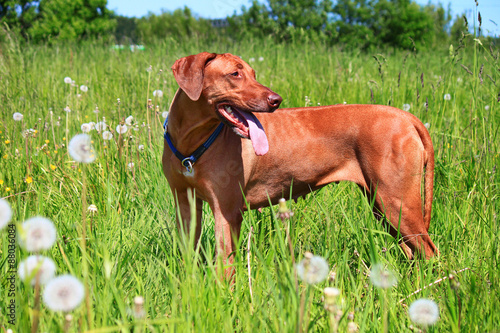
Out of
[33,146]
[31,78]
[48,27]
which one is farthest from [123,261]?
[48,27]

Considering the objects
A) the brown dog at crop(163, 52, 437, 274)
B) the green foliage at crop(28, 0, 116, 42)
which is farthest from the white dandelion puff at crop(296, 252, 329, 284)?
the green foliage at crop(28, 0, 116, 42)

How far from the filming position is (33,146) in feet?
11.8

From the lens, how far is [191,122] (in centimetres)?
277

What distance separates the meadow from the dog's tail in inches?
5.8

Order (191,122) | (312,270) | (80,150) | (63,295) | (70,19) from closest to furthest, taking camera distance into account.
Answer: (63,295)
(312,270)
(80,150)
(191,122)
(70,19)

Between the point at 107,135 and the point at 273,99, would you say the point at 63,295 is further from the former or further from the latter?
the point at 107,135

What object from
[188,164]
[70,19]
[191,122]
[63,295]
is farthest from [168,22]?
[63,295]

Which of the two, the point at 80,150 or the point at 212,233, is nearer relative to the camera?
the point at 80,150

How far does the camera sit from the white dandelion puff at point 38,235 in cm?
107

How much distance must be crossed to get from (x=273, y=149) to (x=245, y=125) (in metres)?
0.39

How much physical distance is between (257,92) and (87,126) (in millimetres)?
1666

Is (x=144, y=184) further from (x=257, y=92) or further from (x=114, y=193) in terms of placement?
(x=257, y=92)

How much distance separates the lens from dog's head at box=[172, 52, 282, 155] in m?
2.56

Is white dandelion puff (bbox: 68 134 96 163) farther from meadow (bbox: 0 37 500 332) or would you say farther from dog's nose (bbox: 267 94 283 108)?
dog's nose (bbox: 267 94 283 108)
